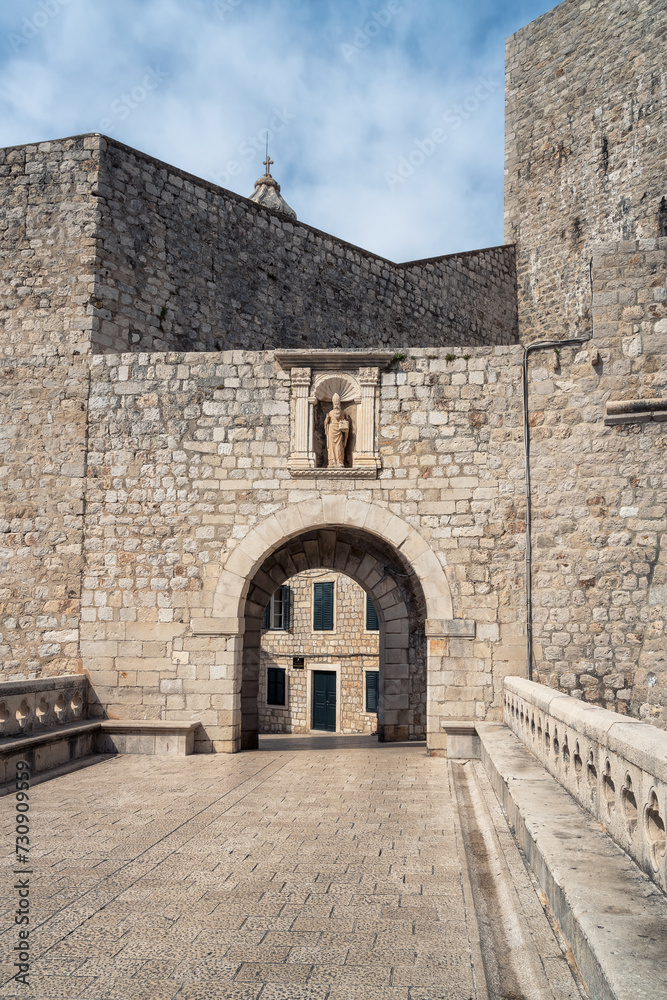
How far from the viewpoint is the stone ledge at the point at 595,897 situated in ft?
6.72

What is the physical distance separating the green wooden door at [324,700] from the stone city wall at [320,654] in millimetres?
151

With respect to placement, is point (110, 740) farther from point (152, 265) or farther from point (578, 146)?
point (578, 146)

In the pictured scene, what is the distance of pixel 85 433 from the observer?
9.20 m

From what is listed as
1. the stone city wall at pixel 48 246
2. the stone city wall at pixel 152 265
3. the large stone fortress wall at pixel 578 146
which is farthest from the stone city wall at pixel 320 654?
the stone city wall at pixel 48 246

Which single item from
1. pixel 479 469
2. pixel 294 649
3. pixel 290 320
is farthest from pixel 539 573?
pixel 294 649

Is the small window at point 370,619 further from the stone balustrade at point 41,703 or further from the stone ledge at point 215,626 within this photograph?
the stone balustrade at point 41,703

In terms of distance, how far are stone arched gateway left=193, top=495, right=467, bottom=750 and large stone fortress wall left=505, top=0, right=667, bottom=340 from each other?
25.9 feet

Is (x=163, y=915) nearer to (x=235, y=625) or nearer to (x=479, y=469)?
(x=235, y=625)

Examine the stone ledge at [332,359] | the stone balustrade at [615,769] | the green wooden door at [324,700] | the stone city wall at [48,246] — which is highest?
the stone city wall at [48,246]

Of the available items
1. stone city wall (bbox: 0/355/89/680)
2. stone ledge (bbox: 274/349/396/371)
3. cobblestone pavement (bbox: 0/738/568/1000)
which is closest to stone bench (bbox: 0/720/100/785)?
cobblestone pavement (bbox: 0/738/568/1000)

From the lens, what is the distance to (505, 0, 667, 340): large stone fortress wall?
14961mm

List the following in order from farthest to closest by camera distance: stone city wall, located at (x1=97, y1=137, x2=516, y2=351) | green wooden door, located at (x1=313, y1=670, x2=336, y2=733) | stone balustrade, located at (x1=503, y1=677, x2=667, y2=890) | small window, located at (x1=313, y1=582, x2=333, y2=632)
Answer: small window, located at (x1=313, y1=582, x2=333, y2=632), green wooden door, located at (x1=313, y1=670, x2=336, y2=733), stone city wall, located at (x1=97, y1=137, x2=516, y2=351), stone balustrade, located at (x1=503, y1=677, x2=667, y2=890)

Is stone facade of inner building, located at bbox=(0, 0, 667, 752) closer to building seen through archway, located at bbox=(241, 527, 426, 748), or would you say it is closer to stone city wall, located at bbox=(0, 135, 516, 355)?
stone city wall, located at bbox=(0, 135, 516, 355)

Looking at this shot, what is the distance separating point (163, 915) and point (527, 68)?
737 inches
